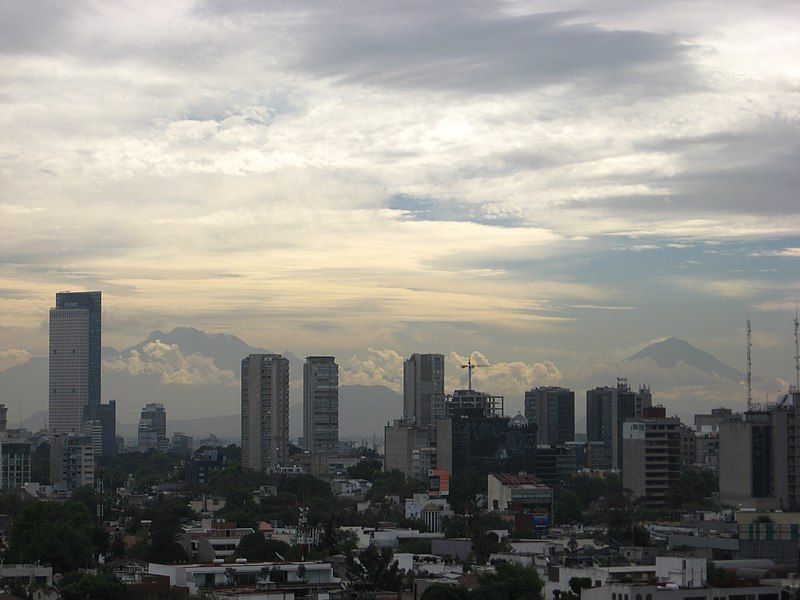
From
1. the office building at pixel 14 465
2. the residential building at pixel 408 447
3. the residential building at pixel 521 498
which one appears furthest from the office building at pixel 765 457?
the office building at pixel 14 465

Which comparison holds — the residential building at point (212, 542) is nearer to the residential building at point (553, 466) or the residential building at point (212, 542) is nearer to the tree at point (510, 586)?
the tree at point (510, 586)

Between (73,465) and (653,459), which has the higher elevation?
(653,459)

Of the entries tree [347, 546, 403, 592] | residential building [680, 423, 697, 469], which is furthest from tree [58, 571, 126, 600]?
residential building [680, 423, 697, 469]

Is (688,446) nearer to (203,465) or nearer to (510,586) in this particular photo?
(203,465)

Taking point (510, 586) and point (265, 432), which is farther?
point (265, 432)

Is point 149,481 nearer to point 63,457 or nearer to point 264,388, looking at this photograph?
point 63,457

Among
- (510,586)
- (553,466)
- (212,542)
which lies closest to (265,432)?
(553,466)

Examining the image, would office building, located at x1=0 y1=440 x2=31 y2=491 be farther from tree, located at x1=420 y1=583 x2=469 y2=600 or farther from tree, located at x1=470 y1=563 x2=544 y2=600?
tree, located at x1=420 y1=583 x2=469 y2=600
